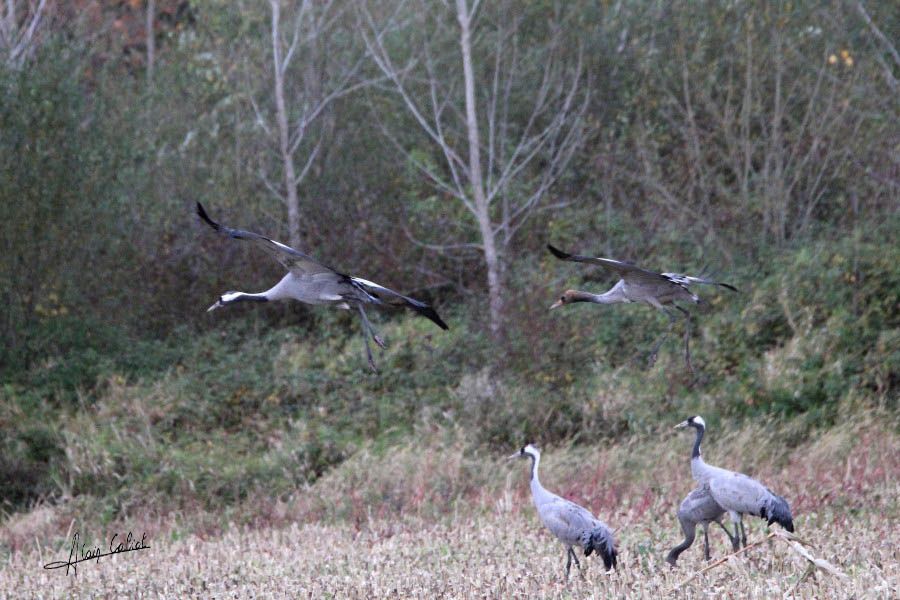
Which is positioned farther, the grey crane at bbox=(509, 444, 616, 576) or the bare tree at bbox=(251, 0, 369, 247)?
the bare tree at bbox=(251, 0, 369, 247)

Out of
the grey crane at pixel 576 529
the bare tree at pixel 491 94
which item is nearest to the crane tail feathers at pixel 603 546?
the grey crane at pixel 576 529

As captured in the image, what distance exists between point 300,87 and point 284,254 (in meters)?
14.9

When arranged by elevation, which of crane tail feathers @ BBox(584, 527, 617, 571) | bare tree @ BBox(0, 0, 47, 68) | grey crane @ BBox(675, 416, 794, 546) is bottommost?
crane tail feathers @ BBox(584, 527, 617, 571)

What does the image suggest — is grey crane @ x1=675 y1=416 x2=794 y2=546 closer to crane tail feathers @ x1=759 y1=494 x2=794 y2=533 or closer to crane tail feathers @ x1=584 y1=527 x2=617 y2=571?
crane tail feathers @ x1=759 y1=494 x2=794 y2=533

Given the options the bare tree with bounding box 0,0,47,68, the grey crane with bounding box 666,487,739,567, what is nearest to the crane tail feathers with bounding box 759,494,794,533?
the grey crane with bounding box 666,487,739,567

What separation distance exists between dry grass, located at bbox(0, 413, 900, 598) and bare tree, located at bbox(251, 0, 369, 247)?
24.2ft

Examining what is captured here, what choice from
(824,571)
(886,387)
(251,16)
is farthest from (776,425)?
(251,16)

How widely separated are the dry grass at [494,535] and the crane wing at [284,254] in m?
1.90

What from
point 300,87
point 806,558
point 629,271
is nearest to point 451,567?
point 629,271

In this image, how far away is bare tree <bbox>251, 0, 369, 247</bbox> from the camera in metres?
20.3

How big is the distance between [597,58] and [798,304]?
720 centimetres
